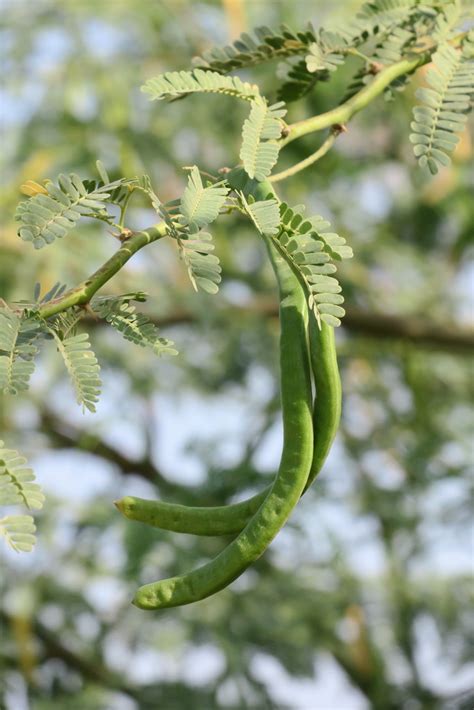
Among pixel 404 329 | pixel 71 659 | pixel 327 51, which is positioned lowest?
pixel 71 659

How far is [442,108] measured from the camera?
1.03 metres

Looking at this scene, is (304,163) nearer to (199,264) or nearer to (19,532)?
(199,264)

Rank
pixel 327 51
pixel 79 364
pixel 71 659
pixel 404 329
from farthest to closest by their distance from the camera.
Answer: pixel 71 659
pixel 404 329
pixel 327 51
pixel 79 364

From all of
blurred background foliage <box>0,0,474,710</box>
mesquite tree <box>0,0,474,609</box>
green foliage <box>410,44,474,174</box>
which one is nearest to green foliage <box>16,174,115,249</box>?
mesquite tree <box>0,0,474,609</box>

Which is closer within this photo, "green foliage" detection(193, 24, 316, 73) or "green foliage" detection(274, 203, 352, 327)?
"green foliage" detection(274, 203, 352, 327)

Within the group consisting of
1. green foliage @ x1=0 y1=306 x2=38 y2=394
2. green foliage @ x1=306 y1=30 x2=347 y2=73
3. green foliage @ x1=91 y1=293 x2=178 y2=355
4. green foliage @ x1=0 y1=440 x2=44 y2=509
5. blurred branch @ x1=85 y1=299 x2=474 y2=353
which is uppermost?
green foliage @ x1=306 y1=30 x2=347 y2=73

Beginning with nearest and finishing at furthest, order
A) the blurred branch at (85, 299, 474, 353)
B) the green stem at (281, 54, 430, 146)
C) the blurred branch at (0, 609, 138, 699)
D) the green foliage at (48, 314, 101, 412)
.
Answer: the green foliage at (48, 314, 101, 412) < the green stem at (281, 54, 430, 146) < the blurred branch at (85, 299, 474, 353) < the blurred branch at (0, 609, 138, 699)

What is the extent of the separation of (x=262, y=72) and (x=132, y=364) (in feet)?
3.77

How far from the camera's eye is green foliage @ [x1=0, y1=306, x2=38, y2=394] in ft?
2.69

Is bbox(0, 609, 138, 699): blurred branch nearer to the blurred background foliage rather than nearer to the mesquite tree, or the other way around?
the blurred background foliage

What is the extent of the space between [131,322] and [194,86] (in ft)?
0.74

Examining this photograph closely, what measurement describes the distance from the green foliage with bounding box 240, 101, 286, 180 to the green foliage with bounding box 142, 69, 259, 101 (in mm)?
27

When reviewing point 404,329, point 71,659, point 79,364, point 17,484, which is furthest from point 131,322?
point 71,659

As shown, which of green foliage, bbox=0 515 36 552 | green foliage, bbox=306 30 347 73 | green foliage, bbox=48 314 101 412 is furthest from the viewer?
green foliage, bbox=306 30 347 73
